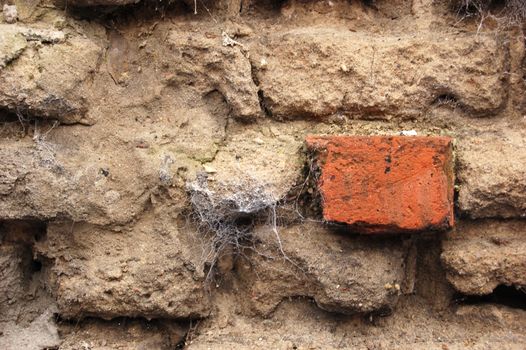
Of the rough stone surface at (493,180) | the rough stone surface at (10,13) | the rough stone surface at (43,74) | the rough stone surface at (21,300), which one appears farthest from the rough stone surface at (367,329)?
the rough stone surface at (10,13)

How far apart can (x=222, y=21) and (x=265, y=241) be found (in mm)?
513

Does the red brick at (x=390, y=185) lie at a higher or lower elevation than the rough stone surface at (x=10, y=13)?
lower

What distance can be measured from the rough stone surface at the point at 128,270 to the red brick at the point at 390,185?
1.12 ft

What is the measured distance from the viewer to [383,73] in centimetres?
128

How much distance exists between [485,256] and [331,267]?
0.34 metres

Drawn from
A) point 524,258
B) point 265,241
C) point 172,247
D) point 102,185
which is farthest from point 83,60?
point 524,258

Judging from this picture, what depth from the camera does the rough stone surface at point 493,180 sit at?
1.23 m

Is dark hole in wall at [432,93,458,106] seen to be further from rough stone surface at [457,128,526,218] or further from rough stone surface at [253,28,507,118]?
rough stone surface at [457,128,526,218]

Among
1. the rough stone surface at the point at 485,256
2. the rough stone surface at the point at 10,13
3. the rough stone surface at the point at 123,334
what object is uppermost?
the rough stone surface at the point at 10,13

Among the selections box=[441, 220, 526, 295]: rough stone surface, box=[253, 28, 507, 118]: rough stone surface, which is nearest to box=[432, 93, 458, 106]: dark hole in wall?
box=[253, 28, 507, 118]: rough stone surface

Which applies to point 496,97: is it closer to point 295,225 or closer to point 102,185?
point 295,225

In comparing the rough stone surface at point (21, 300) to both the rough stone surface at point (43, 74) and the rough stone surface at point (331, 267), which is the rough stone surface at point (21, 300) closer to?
the rough stone surface at point (43, 74)

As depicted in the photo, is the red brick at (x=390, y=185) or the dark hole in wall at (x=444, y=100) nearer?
the red brick at (x=390, y=185)

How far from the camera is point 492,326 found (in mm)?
1276
